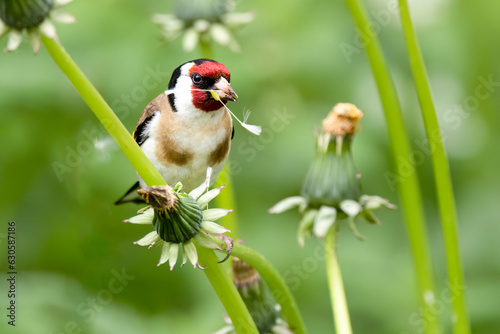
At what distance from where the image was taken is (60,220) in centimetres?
290

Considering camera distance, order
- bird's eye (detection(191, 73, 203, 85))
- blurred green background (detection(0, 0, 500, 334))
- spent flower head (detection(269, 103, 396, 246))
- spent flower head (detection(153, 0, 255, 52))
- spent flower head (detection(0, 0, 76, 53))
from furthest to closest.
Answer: blurred green background (detection(0, 0, 500, 334)), spent flower head (detection(153, 0, 255, 52)), spent flower head (detection(269, 103, 396, 246)), bird's eye (detection(191, 73, 203, 85)), spent flower head (detection(0, 0, 76, 53))

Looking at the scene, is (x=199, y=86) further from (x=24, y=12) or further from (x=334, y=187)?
(x=334, y=187)

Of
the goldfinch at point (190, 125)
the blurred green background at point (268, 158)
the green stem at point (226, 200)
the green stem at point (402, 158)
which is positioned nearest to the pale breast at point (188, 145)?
the goldfinch at point (190, 125)

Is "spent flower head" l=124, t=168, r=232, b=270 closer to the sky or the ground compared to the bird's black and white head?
closer to the ground

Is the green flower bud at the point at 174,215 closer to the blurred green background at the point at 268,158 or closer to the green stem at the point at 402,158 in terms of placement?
the green stem at the point at 402,158

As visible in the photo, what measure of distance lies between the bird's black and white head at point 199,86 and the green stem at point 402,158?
54cm

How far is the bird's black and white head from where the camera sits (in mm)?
1321

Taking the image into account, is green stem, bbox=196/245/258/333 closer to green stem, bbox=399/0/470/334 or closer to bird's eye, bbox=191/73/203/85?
bird's eye, bbox=191/73/203/85

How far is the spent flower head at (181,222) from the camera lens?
1.29 metres

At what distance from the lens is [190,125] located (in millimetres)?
1621

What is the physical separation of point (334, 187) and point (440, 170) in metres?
0.27

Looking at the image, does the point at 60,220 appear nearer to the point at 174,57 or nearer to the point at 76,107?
the point at 76,107

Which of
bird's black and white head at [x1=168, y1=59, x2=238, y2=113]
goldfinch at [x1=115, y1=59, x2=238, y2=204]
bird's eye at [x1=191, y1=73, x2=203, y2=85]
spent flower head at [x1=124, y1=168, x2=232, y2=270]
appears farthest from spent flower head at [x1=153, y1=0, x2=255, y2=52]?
spent flower head at [x1=124, y1=168, x2=232, y2=270]

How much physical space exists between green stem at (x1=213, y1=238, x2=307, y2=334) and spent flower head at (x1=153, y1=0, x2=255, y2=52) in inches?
34.6
